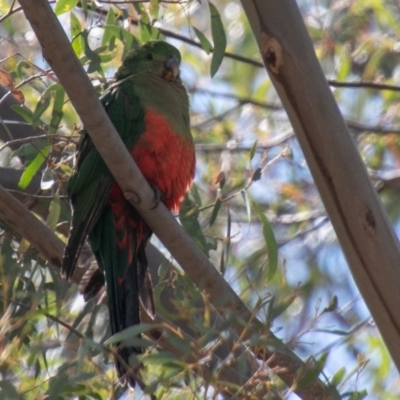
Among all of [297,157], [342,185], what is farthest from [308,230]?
[342,185]

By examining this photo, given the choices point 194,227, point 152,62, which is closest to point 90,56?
point 152,62

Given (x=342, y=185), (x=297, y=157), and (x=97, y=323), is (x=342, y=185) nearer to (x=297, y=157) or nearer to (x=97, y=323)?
(x=97, y=323)

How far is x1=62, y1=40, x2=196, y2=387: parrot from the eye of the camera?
2758mm

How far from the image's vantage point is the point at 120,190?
290 cm

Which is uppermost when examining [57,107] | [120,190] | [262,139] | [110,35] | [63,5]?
[63,5]

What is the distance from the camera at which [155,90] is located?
3154 millimetres

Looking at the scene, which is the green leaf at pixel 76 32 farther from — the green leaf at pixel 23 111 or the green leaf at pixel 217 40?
the green leaf at pixel 217 40

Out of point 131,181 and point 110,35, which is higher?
point 110,35

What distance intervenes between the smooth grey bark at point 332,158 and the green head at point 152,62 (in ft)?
3.53

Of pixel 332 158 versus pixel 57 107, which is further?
pixel 57 107

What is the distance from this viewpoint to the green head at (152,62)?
333 cm

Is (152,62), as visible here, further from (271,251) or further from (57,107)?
(271,251)

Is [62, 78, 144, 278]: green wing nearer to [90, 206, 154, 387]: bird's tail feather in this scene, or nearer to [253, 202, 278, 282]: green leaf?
[90, 206, 154, 387]: bird's tail feather

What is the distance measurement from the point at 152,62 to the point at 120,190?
25.9 inches
